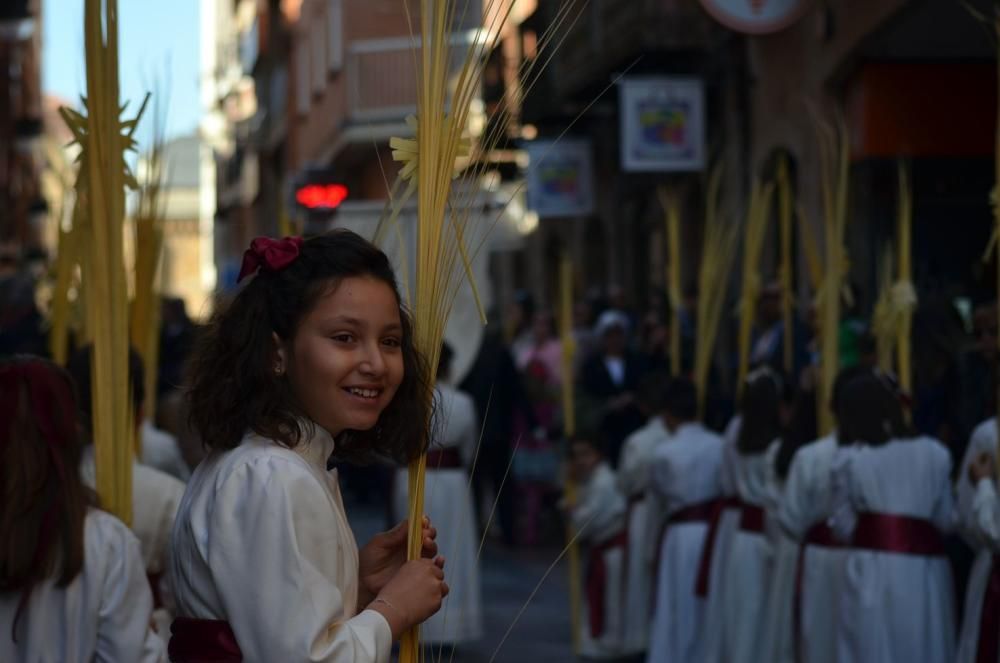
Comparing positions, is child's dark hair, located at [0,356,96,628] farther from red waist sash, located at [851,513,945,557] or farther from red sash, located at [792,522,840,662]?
red sash, located at [792,522,840,662]

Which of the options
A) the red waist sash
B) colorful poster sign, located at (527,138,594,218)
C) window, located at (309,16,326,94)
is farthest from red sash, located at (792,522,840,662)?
window, located at (309,16,326,94)

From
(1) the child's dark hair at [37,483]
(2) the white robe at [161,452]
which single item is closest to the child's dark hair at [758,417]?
(2) the white robe at [161,452]

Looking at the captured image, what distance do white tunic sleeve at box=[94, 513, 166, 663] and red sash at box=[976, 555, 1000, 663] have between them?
3.61 metres

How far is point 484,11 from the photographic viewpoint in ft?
11.2

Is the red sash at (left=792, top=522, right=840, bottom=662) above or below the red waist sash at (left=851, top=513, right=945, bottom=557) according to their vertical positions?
below

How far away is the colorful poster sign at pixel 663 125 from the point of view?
58.7 feet

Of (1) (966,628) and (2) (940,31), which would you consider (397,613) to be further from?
(2) (940,31)

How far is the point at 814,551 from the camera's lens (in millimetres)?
8594

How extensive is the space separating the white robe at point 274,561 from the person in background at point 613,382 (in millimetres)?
11762

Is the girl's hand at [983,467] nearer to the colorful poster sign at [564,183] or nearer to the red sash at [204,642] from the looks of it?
the red sash at [204,642]

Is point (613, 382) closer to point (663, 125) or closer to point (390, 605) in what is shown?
point (663, 125)

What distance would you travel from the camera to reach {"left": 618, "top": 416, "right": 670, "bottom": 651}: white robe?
10.8m

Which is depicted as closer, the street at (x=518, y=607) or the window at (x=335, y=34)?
the street at (x=518, y=607)

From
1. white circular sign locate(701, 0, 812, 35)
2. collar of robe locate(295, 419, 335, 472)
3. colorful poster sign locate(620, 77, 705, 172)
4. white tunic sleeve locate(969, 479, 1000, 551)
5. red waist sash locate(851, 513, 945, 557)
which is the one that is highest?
white circular sign locate(701, 0, 812, 35)
